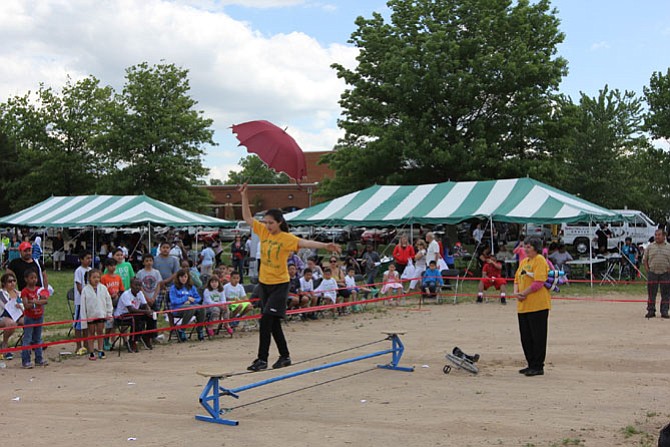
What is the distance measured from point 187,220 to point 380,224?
741 centimetres

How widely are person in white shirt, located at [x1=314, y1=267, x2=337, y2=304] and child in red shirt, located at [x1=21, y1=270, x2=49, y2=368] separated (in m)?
6.31

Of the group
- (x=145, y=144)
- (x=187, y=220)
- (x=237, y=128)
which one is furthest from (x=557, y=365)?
(x=145, y=144)

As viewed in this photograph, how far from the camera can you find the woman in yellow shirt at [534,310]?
9.03 metres

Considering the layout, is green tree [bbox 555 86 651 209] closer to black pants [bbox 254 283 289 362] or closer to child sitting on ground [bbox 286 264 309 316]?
child sitting on ground [bbox 286 264 309 316]

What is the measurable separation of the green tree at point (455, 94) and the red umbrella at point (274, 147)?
2282 cm

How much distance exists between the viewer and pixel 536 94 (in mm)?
31609

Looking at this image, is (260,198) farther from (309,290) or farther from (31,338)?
(31,338)

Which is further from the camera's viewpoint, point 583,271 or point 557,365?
point 583,271

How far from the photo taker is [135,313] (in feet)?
37.6

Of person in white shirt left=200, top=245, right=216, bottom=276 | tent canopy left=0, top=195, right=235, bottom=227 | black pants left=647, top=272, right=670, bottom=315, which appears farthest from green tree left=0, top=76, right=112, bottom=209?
black pants left=647, top=272, right=670, bottom=315

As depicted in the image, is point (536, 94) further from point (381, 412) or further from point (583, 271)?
point (381, 412)

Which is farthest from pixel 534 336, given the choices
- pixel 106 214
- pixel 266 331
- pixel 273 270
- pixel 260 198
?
pixel 260 198

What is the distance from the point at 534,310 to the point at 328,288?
718 cm

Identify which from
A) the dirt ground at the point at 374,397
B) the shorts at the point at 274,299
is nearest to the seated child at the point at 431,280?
the dirt ground at the point at 374,397
